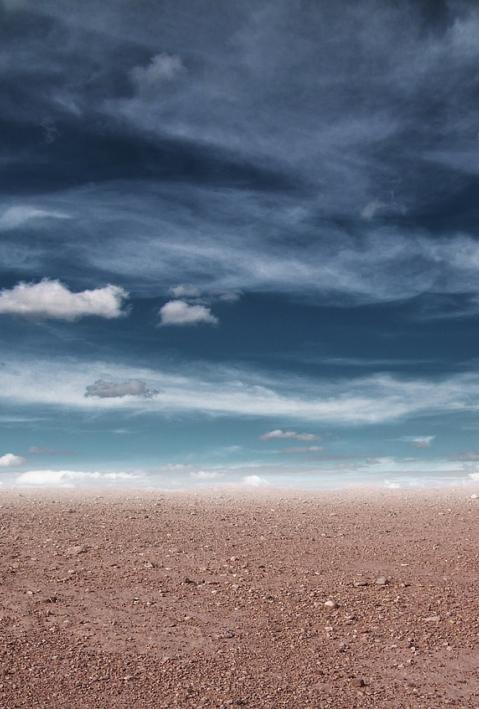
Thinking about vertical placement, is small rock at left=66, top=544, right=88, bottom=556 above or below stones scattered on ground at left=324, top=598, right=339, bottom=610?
above

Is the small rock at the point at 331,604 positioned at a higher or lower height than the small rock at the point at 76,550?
lower

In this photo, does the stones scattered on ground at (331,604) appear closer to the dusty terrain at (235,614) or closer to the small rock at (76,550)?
the dusty terrain at (235,614)

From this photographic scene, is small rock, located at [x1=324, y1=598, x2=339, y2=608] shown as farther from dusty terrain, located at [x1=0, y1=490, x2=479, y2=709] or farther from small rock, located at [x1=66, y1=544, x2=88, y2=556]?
small rock, located at [x1=66, y1=544, x2=88, y2=556]

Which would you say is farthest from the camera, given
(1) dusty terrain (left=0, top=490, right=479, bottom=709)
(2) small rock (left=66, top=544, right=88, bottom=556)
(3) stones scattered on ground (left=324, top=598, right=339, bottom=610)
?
(2) small rock (left=66, top=544, right=88, bottom=556)

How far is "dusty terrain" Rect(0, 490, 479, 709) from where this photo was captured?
9.77 m

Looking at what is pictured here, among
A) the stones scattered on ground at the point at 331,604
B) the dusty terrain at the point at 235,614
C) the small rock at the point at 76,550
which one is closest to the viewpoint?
the dusty terrain at the point at 235,614

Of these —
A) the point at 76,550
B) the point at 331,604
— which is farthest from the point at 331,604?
the point at 76,550

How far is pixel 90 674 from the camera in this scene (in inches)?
399

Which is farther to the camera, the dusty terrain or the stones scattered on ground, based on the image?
the stones scattered on ground

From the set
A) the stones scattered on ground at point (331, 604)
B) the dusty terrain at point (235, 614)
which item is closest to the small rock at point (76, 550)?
the dusty terrain at point (235, 614)

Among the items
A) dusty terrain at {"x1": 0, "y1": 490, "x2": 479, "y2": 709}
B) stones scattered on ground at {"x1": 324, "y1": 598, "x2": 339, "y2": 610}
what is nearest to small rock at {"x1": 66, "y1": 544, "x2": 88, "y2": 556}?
dusty terrain at {"x1": 0, "y1": 490, "x2": 479, "y2": 709}

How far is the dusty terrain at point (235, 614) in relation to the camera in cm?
977

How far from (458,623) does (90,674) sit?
24.1 feet

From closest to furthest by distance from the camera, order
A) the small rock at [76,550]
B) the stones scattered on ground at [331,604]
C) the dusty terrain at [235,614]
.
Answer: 1. the dusty terrain at [235,614]
2. the stones scattered on ground at [331,604]
3. the small rock at [76,550]
